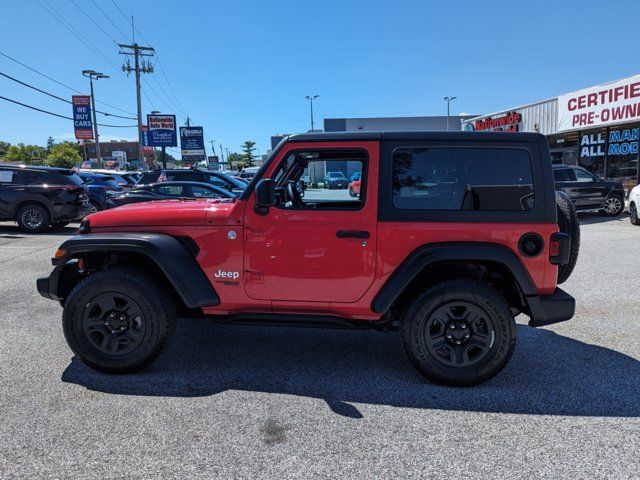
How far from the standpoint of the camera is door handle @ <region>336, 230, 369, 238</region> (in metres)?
3.41

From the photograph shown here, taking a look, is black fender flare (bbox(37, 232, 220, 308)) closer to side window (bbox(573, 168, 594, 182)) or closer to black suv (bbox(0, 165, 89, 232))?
black suv (bbox(0, 165, 89, 232))

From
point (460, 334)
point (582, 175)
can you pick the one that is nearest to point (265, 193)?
point (460, 334)

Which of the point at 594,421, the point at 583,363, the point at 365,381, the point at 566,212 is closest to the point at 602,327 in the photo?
the point at 583,363

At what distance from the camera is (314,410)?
315 cm

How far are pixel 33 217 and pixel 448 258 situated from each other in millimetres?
11953

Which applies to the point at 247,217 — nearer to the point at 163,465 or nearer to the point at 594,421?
the point at 163,465

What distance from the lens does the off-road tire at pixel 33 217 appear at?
38.8 ft

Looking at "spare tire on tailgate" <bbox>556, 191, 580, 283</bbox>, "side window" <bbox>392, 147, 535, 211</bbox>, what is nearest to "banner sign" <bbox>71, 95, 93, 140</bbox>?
"side window" <bbox>392, 147, 535, 211</bbox>

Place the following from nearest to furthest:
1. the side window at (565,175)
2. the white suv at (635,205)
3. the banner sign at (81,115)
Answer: the white suv at (635,205) → the side window at (565,175) → the banner sign at (81,115)

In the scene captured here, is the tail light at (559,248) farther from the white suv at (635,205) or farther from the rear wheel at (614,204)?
the rear wheel at (614,204)

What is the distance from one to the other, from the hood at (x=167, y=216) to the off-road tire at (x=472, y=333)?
1.61 metres

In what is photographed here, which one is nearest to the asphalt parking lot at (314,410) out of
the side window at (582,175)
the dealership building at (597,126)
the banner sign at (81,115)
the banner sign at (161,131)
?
the side window at (582,175)

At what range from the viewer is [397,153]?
3488 millimetres

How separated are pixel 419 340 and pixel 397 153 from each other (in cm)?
141
